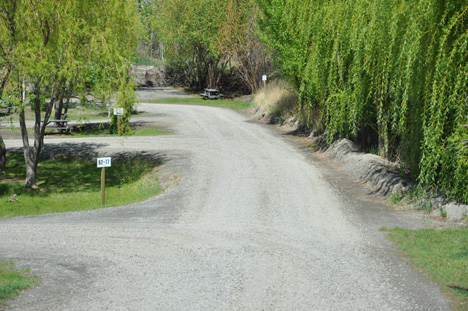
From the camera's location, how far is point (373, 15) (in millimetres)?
13688

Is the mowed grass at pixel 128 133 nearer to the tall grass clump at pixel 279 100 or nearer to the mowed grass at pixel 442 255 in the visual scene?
the tall grass clump at pixel 279 100

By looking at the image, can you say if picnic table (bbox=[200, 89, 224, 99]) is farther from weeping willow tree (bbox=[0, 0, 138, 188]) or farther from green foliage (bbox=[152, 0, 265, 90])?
weeping willow tree (bbox=[0, 0, 138, 188])

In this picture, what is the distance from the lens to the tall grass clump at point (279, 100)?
93.3ft

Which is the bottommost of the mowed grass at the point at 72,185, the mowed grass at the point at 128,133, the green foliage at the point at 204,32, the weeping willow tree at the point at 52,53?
the mowed grass at the point at 72,185

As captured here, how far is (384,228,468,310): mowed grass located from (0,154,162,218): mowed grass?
791 centimetres

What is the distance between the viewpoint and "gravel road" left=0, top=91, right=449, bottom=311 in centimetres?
725

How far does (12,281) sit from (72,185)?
11.1 metres

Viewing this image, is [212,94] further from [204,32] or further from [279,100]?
[279,100]

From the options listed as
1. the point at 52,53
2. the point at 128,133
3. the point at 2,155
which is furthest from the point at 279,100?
the point at 52,53

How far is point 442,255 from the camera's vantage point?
930 centimetres

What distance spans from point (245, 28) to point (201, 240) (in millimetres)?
30630

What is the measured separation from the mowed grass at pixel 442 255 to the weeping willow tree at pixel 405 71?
1.05 metres

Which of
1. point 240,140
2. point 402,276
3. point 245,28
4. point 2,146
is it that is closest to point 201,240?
point 402,276

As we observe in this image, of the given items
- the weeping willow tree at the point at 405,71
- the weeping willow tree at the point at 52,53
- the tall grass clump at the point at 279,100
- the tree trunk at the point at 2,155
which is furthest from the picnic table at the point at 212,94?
the weeping willow tree at the point at 52,53
